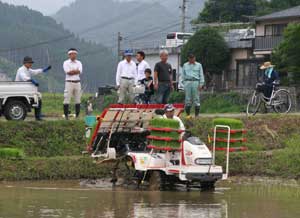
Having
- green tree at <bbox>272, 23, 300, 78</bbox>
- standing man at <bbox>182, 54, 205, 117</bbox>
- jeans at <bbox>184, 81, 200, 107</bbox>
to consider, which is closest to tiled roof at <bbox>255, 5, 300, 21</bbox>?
green tree at <bbox>272, 23, 300, 78</bbox>

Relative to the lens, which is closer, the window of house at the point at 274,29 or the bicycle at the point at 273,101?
the bicycle at the point at 273,101

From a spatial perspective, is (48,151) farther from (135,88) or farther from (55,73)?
(55,73)

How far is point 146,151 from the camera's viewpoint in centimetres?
1844

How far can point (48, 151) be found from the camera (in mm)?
21484

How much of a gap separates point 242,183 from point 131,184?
7.98 ft

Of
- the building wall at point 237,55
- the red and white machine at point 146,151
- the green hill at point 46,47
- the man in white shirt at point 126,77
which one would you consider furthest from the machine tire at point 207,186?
the green hill at point 46,47

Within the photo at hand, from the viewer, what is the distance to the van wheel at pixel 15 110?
73.3 ft

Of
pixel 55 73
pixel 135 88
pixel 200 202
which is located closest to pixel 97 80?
pixel 55 73

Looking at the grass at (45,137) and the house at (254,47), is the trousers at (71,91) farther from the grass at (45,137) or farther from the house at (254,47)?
the house at (254,47)

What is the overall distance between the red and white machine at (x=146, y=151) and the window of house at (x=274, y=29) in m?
41.4

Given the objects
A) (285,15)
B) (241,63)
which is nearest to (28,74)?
(285,15)

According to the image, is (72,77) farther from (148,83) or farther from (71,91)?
(148,83)

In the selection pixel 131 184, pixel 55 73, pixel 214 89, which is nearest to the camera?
pixel 131 184

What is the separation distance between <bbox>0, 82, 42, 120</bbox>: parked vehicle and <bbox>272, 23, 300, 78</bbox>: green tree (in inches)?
1001
